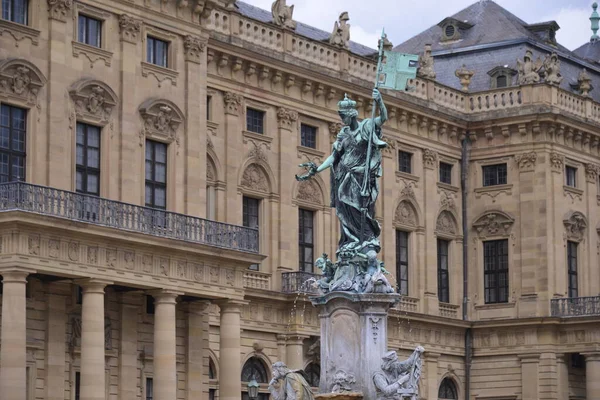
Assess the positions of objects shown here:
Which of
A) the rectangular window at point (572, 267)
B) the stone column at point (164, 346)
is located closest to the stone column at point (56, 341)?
the stone column at point (164, 346)

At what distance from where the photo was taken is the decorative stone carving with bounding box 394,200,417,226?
65000 millimetres

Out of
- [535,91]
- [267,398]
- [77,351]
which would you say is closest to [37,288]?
[77,351]

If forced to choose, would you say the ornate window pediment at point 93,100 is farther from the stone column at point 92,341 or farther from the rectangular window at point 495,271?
the rectangular window at point 495,271

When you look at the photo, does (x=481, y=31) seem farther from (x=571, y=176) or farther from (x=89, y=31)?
(x=89, y=31)

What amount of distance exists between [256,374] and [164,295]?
10843 millimetres

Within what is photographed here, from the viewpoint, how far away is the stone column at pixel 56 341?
1788 inches

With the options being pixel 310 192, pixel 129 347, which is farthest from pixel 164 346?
pixel 310 192

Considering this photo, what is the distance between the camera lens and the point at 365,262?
2961cm

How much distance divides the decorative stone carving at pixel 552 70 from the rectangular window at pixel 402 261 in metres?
8.59

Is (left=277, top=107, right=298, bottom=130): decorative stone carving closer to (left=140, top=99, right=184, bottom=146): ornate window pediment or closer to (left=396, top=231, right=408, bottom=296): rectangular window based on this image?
(left=396, top=231, right=408, bottom=296): rectangular window

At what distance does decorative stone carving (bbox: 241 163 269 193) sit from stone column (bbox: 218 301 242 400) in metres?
8.76

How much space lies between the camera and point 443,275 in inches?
2655

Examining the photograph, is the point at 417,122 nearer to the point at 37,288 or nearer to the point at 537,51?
the point at 537,51

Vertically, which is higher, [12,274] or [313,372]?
[12,274]
